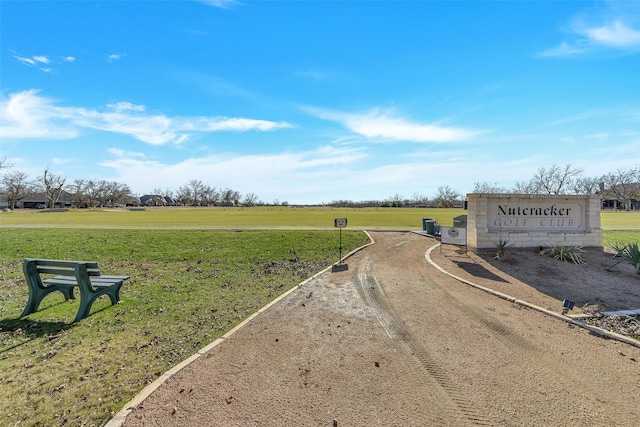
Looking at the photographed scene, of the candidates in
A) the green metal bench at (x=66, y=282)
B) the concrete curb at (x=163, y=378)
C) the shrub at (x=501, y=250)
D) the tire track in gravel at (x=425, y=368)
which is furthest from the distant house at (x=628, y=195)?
the green metal bench at (x=66, y=282)

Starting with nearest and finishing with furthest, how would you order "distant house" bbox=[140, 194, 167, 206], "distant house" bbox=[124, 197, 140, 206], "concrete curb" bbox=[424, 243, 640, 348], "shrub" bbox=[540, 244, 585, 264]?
"concrete curb" bbox=[424, 243, 640, 348] < "shrub" bbox=[540, 244, 585, 264] < "distant house" bbox=[124, 197, 140, 206] < "distant house" bbox=[140, 194, 167, 206]

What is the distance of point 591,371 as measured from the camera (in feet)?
12.2

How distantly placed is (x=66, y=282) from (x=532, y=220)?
14.6 meters

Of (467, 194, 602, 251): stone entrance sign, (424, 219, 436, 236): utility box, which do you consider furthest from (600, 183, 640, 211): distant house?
(424, 219, 436, 236): utility box

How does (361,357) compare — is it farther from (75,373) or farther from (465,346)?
(75,373)

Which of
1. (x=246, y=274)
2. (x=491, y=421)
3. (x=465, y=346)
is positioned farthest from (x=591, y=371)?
(x=246, y=274)

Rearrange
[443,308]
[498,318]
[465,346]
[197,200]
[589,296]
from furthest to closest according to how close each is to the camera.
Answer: [197,200]
[589,296]
[443,308]
[498,318]
[465,346]

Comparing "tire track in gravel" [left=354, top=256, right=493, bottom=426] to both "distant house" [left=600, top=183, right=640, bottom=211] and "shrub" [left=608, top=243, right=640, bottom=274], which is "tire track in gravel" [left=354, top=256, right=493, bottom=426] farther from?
"distant house" [left=600, top=183, right=640, bottom=211]

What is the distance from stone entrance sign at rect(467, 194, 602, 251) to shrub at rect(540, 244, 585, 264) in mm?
599

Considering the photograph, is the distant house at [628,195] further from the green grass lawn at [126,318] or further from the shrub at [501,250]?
the green grass lawn at [126,318]

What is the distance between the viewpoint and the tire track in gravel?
2.90 m

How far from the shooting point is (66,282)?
18.9ft

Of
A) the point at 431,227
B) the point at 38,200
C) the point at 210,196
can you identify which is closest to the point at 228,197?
the point at 210,196

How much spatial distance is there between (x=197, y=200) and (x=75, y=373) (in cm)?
14593
